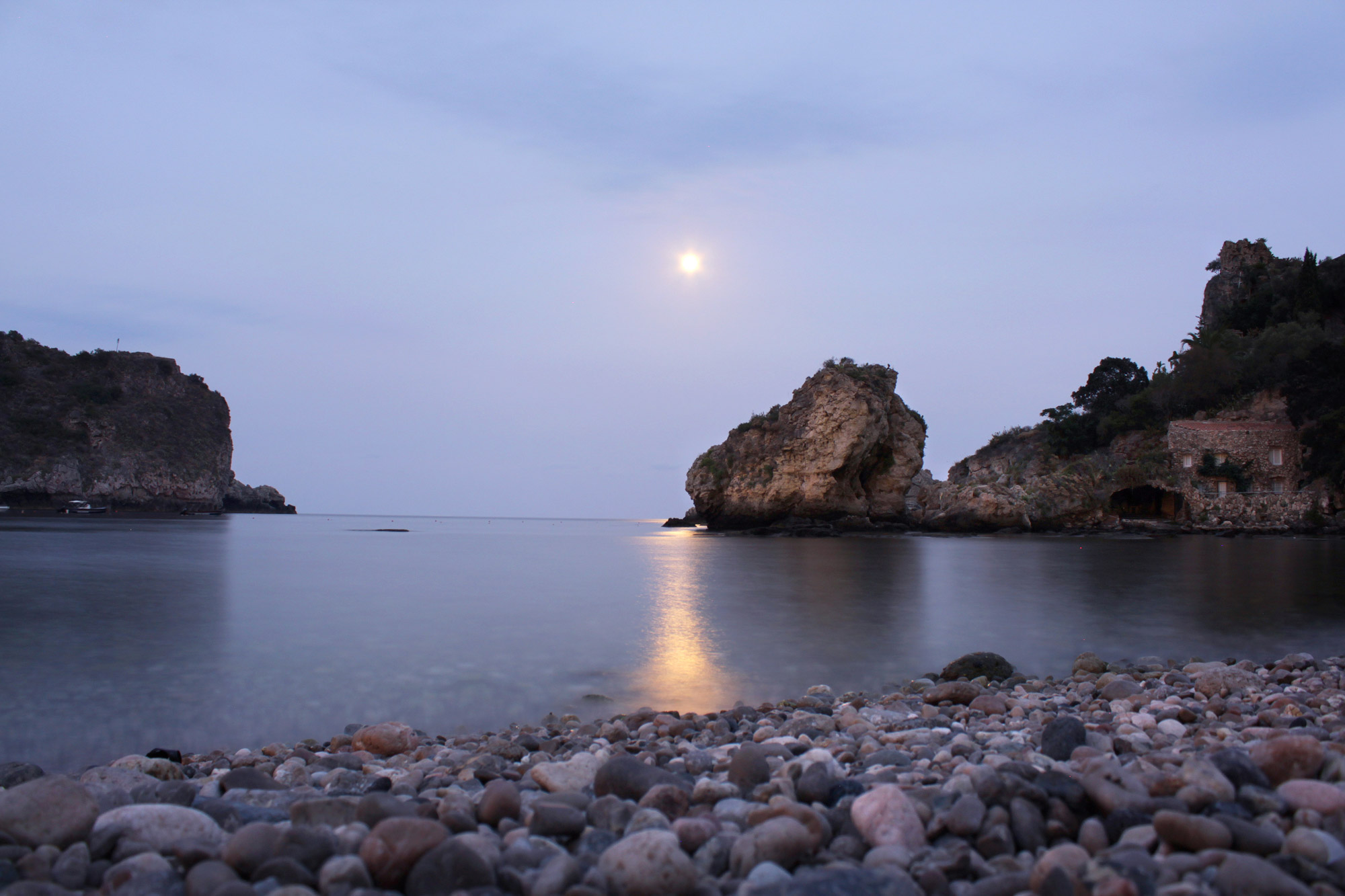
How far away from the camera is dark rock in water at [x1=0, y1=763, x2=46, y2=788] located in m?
3.97

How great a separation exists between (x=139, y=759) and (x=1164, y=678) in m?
7.84

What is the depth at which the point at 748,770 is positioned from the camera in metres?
3.33

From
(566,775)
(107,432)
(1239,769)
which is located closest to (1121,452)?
(1239,769)

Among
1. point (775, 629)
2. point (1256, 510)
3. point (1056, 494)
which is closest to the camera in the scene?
point (775, 629)

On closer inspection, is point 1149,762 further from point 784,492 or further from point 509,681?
point 784,492

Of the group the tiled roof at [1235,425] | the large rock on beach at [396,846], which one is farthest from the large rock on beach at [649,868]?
the tiled roof at [1235,425]

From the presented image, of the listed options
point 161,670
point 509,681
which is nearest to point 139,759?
point 509,681

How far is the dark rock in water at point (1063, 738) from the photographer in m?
3.53

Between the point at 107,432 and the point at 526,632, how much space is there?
86.8 meters

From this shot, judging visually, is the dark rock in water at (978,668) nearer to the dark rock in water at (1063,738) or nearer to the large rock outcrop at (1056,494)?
the dark rock in water at (1063,738)

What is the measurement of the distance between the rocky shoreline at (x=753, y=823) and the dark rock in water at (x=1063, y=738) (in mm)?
19

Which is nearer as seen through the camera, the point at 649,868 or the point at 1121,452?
the point at 649,868

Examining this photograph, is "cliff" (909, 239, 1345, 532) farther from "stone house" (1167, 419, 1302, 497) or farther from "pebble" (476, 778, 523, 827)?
"pebble" (476, 778, 523, 827)

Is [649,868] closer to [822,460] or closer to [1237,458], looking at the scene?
[822,460]
